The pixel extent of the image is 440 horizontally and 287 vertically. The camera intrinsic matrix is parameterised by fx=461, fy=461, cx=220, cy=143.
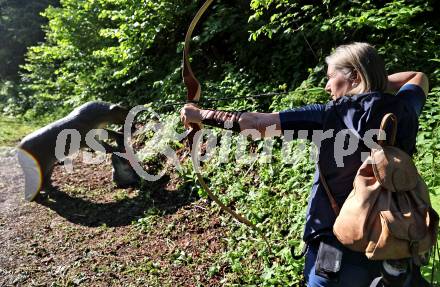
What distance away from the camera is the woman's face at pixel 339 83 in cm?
210

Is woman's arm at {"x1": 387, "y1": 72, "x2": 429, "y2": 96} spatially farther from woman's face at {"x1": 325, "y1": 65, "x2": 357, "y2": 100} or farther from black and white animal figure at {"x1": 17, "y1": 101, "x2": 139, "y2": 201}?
black and white animal figure at {"x1": 17, "y1": 101, "x2": 139, "y2": 201}

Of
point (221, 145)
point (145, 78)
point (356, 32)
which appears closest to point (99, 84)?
point (145, 78)

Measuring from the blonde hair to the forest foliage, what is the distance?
2.48ft

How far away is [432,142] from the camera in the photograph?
4176mm

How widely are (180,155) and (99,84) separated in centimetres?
406

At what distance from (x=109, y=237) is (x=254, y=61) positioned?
12.8 ft

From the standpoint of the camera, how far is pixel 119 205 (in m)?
6.42

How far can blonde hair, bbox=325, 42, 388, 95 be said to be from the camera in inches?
80.5

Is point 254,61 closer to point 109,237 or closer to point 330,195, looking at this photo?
point 109,237

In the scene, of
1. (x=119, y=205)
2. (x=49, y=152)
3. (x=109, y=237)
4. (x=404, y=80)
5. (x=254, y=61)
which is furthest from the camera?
(x=254, y=61)

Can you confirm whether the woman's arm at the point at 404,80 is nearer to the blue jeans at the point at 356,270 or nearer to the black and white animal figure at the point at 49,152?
the blue jeans at the point at 356,270

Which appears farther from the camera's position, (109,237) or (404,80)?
(109,237)

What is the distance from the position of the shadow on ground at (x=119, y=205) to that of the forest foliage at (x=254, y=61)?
0.43 metres

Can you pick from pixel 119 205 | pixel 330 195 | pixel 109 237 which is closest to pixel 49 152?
pixel 119 205
